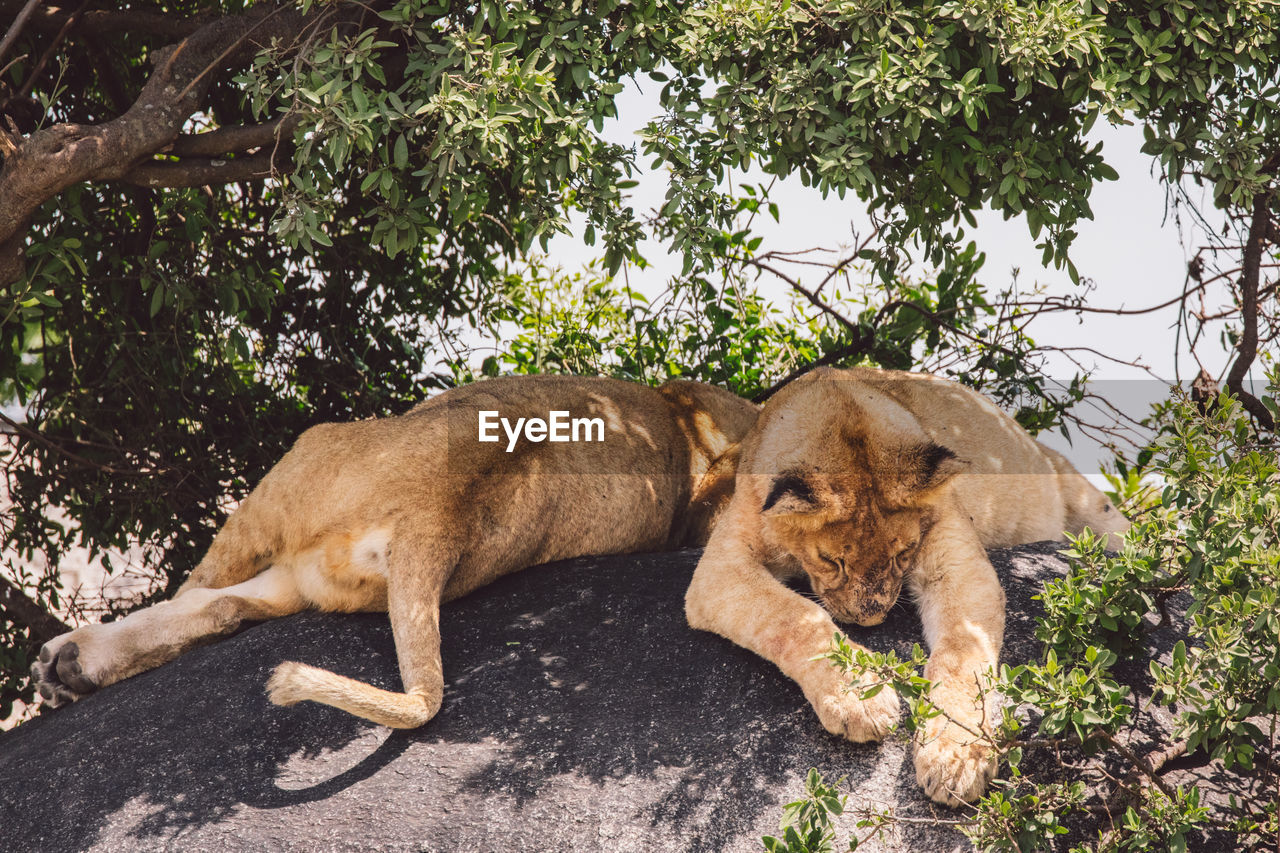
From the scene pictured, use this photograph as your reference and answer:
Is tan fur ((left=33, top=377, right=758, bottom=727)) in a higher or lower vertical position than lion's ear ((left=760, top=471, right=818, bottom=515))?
lower

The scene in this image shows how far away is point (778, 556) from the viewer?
184 inches

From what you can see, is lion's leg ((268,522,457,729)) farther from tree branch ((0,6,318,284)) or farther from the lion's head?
tree branch ((0,6,318,284))

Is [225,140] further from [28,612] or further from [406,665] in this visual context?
[28,612]

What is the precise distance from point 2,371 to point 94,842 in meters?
3.88

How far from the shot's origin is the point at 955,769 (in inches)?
145

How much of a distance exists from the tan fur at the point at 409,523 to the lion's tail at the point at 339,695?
0.90ft

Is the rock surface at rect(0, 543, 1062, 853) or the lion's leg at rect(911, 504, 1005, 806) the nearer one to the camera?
the lion's leg at rect(911, 504, 1005, 806)

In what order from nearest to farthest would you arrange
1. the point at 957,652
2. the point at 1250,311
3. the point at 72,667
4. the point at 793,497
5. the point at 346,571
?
the point at 957,652, the point at 793,497, the point at 346,571, the point at 72,667, the point at 1250,311

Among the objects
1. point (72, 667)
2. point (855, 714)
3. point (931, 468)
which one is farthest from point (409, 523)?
point (931, 468)

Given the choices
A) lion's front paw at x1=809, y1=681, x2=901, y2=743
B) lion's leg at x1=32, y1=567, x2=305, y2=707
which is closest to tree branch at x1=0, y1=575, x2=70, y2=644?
lion's leg at x1=32, y1=567, x2=305, y2=707

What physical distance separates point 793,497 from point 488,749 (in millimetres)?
1535

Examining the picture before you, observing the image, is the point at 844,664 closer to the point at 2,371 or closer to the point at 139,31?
the point at 139,31

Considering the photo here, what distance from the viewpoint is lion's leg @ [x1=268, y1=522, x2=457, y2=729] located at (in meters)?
3.86

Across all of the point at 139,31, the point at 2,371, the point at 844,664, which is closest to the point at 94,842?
the point at 844,664
